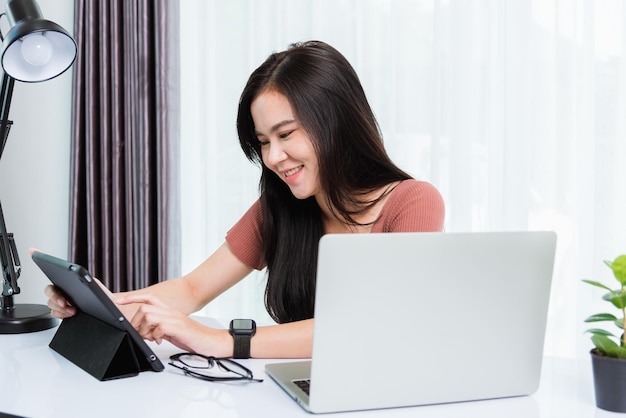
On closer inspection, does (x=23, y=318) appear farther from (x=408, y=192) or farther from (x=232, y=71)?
(x=232, y=71)

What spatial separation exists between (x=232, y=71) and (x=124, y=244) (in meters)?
0.87

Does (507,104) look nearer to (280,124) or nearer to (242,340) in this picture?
(280,124)

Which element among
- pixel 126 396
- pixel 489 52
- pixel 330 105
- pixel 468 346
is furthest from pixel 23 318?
pixel 489 52

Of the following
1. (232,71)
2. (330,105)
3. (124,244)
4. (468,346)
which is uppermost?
(232,71)

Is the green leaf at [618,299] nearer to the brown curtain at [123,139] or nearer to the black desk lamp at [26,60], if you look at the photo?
the black desk lamp at [26,60]

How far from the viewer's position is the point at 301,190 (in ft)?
5.04

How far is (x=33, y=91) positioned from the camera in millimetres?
2895

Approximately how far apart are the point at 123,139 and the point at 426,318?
2.15m

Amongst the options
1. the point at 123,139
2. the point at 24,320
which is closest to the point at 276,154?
the point at 24,320

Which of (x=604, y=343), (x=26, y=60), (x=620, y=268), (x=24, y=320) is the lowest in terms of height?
(x=24, y=320)

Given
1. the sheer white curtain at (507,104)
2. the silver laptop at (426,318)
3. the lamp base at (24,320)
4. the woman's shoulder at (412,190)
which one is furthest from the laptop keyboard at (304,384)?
the sheer white curtain at (507,104)

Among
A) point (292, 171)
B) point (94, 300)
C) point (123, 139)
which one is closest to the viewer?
point (94, 300)

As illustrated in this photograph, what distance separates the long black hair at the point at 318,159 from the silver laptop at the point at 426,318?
2.05ft

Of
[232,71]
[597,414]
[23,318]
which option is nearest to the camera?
[597,414]
